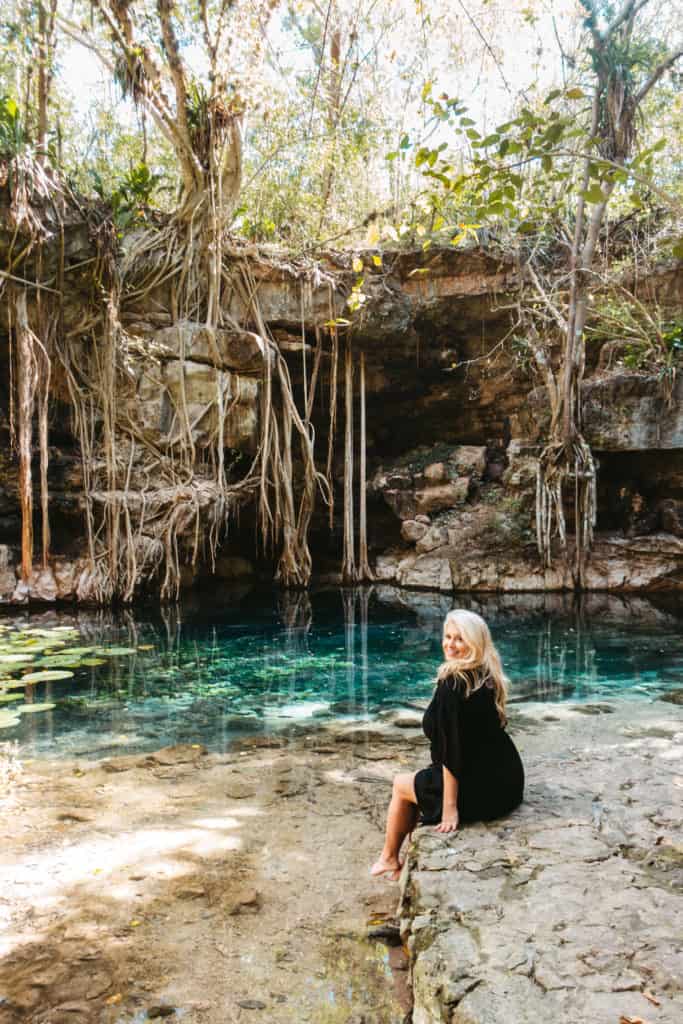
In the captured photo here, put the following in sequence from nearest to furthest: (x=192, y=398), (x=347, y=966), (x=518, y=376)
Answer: (x=347, y=966) < (x=192, y=398) < (x=518, y=376)

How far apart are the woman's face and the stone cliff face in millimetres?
6592

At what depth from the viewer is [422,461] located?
11.5 m

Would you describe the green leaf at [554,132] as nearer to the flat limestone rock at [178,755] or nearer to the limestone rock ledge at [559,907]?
the limestone rock ledge at [559,907]

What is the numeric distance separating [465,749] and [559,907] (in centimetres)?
60

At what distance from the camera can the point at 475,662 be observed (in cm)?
229

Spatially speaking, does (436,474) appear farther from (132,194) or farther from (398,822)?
(398,822)

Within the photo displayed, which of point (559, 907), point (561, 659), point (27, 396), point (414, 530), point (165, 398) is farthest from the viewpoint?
point (414, 530)

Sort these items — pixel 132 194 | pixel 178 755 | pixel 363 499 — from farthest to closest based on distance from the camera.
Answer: pixel 363 499, pixel 132 194, pixel 178 755

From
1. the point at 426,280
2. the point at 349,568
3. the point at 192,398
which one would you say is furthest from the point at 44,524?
the point at 426,280

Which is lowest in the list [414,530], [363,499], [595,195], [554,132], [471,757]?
[471,757]

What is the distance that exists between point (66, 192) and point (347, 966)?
326 inches

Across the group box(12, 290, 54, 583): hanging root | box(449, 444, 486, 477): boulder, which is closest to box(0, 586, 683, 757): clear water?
box(12, 290, 54, 583): hanging root

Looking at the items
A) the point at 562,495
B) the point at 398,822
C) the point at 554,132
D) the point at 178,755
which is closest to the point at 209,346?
the point at 562,495

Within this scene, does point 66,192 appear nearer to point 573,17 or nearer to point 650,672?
point 573,17
